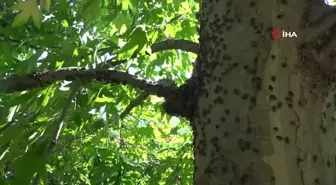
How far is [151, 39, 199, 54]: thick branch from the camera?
1.37 m

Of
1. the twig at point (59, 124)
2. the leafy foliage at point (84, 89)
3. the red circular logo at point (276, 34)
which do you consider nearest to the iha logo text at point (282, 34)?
the red circular logo at point (276, 34)

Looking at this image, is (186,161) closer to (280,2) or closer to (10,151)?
(10,151)

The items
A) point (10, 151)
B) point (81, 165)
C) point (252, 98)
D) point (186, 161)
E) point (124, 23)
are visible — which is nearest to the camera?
point (252, 98)

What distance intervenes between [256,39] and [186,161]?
1.24m

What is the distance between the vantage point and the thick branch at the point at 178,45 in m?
1.37

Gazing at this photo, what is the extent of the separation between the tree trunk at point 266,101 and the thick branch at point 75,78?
0.26m

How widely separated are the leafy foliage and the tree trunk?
21 cm

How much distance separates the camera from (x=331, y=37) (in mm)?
922

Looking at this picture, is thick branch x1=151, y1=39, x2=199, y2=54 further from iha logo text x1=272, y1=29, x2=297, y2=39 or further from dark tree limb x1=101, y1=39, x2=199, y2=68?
iha logo text x1=272, y1=29, x2=297, y2=39

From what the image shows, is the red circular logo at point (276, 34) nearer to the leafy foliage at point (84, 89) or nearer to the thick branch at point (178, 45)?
the leafy foliage at point (84, 89)

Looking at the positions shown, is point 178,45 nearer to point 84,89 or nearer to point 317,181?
point 84,89

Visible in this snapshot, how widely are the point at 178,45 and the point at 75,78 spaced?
36 centimetres

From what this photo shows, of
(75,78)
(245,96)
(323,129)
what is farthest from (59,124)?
(323,129)

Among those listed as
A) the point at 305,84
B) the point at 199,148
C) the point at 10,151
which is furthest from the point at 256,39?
the point at 10,151
